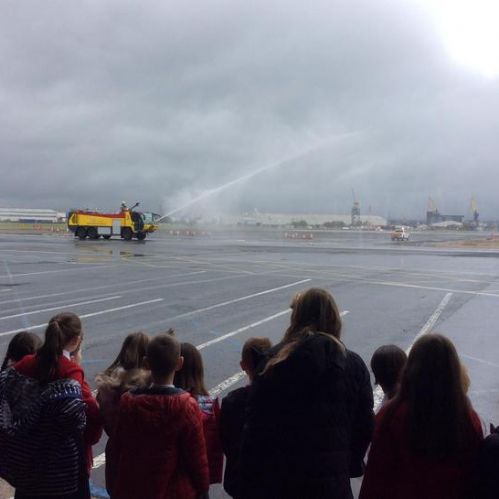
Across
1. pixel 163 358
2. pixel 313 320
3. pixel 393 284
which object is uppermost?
pixel 313 320

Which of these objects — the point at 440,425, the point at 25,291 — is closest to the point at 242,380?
the point at 440,425

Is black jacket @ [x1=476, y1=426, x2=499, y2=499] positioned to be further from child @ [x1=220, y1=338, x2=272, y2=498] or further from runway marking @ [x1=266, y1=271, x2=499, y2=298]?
runway marking @ [x1=266, y1=271, x2=499, y2=298]

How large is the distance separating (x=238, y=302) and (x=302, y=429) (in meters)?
12.9

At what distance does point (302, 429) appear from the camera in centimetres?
330

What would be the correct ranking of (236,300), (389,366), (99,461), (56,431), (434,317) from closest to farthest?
(56,431) < (389,366) < (99,461) < (434,317) < (236,300)

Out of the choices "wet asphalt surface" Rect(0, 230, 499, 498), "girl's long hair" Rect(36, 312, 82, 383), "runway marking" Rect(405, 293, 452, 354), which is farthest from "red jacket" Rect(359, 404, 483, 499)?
"runway marking" Rect(405, 293, 452, 354)

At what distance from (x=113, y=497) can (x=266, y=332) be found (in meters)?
8.35

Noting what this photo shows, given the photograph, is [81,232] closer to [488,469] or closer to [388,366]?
[388,366]

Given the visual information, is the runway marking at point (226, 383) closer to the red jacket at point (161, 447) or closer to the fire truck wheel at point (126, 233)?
the red jacket at point (161, 447)

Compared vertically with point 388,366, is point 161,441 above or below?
below

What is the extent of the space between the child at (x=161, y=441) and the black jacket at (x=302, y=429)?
0.30m

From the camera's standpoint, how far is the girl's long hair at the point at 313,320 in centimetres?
340

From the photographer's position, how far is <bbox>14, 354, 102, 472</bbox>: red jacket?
370 cm

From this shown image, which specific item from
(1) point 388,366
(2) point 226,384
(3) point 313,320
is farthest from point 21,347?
(2) point 226,384
